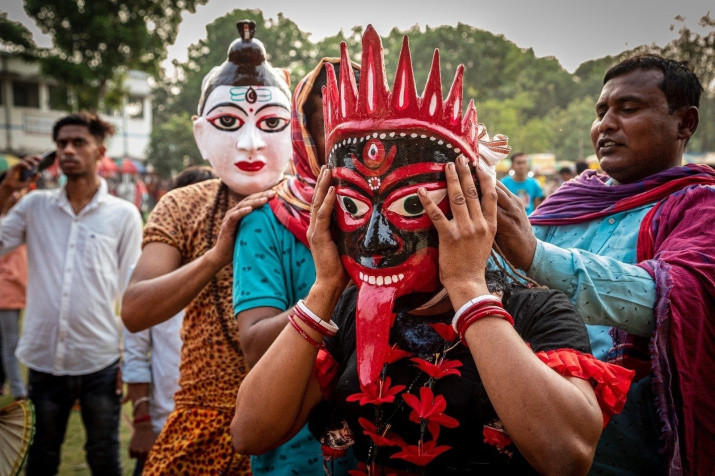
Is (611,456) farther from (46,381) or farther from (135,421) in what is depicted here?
(46,381)

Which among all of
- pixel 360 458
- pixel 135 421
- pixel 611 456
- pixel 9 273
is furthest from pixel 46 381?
pixel 611 456

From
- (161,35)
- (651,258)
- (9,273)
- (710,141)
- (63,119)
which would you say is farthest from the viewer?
(710,141)

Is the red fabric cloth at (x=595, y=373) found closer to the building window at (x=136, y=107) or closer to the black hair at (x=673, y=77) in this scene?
the black hair at (x=673, y=77)

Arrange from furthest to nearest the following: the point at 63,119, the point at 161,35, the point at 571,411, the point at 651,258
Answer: the point at 161,35 → the point at 63,119 → the point at 651,258 → the point at 571,411

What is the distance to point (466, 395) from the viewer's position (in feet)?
4.75

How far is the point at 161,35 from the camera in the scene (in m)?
18.5

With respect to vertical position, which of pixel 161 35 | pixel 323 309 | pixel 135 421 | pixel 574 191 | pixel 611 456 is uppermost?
pixel 161 35

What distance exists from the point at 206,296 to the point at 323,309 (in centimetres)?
95

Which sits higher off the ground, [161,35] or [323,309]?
[161,35]

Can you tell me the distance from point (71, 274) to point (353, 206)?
114 inches

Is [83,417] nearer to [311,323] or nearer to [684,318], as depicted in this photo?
[311,323]

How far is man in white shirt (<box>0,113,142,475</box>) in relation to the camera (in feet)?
11.4

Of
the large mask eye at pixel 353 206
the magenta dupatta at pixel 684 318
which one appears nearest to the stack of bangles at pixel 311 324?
the large mask eye at pixel 353 206

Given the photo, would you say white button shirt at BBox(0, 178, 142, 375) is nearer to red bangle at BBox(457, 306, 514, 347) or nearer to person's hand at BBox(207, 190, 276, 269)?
person's hand at BBox(207, 190, 276, 269)
